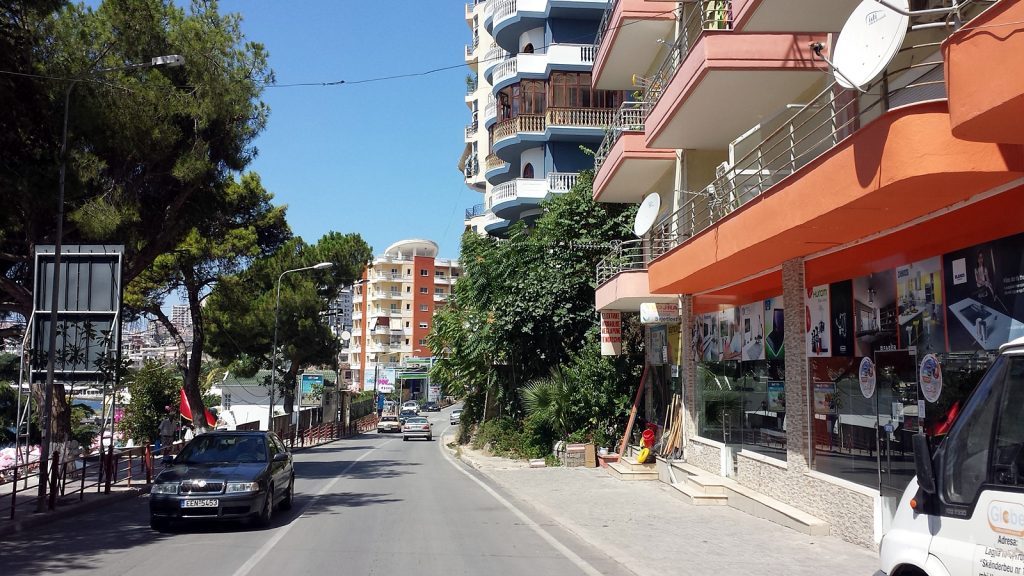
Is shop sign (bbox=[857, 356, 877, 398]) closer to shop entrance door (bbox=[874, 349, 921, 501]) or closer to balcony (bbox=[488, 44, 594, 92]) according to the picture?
shop entrance door (bbox=[874, 349, 921, 501])

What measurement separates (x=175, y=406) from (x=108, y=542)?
29842 millimetres

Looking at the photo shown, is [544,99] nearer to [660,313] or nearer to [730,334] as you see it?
[660,313]

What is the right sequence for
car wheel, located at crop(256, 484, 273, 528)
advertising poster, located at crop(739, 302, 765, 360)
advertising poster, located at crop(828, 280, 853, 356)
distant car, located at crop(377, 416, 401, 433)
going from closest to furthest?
advertising poster, located at crop(828, 280, 853, 356)
car wheel, located at crop(256, 484, 273, 528)
advertising poster, located at crop(739, 302, 765, 360)
distant car, located at crop(377, 416, 401, 433)

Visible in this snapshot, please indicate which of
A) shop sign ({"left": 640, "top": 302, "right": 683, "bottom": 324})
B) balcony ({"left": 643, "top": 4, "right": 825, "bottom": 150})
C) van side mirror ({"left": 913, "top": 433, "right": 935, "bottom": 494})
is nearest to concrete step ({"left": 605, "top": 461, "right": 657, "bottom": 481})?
shop sign ({"left": 640, "top": 302, "right": 683, "bottom": 324})

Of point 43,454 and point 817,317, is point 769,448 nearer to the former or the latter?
point 817,317

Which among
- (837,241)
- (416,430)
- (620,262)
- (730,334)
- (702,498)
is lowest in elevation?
(416,430)

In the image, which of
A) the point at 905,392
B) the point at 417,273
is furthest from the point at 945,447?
the point at 417,273

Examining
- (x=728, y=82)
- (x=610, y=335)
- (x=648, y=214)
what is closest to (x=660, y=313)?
(x=648, y=214)

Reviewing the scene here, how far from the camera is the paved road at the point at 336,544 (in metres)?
9.43

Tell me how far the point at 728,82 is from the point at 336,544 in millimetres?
9204

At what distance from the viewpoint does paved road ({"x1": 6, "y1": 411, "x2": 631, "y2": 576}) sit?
9430 mm

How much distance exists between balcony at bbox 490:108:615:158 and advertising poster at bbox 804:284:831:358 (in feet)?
80.3

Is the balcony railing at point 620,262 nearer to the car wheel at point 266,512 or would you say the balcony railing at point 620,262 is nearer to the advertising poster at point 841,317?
the advertising poster at point 841,317

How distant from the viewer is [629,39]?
2106cm
